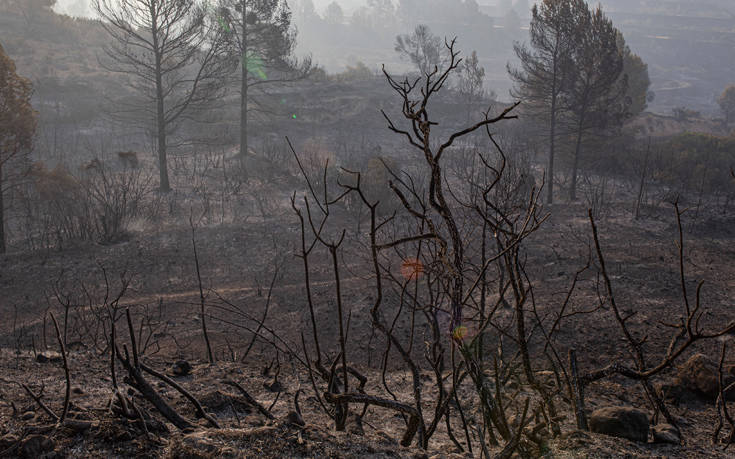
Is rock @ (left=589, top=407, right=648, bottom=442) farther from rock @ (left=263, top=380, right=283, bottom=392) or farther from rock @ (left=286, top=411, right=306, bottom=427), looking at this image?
rock @ (left=263, top=380, right=283, bottom=392)

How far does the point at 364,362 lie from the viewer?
537 cm

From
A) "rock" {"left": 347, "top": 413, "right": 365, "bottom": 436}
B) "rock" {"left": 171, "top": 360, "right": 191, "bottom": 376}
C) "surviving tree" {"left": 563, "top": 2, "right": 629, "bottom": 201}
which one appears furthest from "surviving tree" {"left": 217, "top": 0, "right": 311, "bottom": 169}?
"rock" {"left": 347, "top": 413, "right": 365, "bottom": 436}

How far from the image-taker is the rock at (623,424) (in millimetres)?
2428

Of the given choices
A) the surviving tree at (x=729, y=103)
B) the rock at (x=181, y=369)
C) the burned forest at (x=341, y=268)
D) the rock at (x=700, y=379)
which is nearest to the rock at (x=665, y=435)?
the burned forest at (x=341, y=268)

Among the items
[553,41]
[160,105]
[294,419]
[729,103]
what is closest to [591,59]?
[553,41]

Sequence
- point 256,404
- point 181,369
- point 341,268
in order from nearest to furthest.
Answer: point 256,404
point 181,369
point 341,268

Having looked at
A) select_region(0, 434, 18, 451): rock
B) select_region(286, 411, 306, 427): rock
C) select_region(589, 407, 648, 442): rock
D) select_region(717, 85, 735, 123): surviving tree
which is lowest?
select_region(589, 407, 648, 442): rock

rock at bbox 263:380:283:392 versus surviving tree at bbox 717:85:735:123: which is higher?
surviving tree at bbox 717:85:735:123

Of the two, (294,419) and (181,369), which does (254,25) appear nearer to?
(181,369)

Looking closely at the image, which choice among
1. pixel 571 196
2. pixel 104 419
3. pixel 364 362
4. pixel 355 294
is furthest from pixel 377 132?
pixel 104 419

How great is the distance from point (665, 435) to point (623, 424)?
0.25 meters

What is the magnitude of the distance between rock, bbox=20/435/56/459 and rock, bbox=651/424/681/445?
115 inches

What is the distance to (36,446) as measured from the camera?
1.54m

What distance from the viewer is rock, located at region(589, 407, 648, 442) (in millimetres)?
2428
